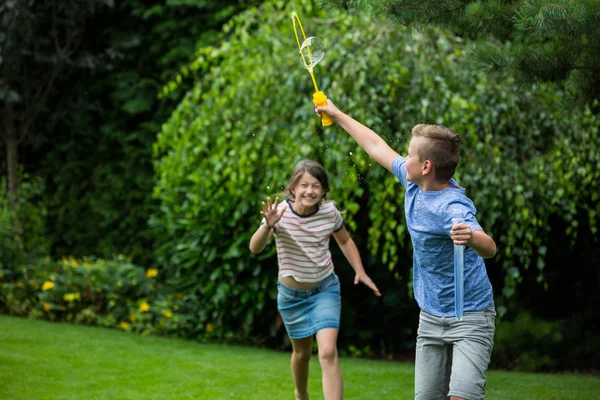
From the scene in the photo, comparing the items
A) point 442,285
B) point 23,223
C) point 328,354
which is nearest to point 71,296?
point 23,223

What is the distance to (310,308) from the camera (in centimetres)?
Result: 386

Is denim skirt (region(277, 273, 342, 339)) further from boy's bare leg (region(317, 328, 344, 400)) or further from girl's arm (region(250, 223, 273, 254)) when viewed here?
girl's arm (region(250, 223, 273, 254))

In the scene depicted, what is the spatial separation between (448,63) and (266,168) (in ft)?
4.98

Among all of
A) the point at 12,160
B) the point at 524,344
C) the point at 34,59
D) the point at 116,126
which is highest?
the point at 34,59

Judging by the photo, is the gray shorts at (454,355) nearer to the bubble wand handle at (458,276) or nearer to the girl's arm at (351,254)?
the bubble wand handle at (458,276)

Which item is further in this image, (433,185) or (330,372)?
(330,372)

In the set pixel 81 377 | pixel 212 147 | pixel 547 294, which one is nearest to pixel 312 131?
pixel 212 147

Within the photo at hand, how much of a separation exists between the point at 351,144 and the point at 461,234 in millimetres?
2897

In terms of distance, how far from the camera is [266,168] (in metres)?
5.70

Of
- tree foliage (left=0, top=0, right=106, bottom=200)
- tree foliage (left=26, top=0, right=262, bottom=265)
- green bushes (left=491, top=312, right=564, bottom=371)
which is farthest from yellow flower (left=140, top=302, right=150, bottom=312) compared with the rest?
green bushes (left=491, top=312, right=564, bottom=371)

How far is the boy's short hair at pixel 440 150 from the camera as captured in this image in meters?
2.82

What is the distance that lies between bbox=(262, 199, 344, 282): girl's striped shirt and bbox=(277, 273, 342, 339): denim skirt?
0.07m

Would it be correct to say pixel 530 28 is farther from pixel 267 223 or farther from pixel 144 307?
pixel 144 307

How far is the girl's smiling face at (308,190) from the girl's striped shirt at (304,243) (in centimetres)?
10
